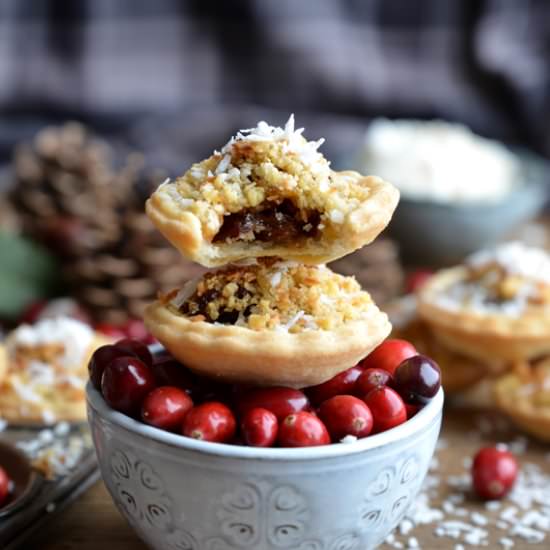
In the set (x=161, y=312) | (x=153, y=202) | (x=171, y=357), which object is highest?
(x=153, y=202)

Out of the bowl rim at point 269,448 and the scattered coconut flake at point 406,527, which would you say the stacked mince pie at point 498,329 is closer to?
the scattered coconut flake at point 406,527

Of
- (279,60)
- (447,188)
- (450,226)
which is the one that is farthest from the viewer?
(279,60)

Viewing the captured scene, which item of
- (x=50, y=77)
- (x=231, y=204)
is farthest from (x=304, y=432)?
(x=50, y=77)

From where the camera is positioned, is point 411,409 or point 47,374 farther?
point 47,374

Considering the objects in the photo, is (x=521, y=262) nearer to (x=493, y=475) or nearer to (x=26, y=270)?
(x=493, y=475)

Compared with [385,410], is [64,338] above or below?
below

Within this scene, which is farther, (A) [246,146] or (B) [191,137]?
(B) [191,137]

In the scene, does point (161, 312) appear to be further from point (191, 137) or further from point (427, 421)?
point (191, 137)

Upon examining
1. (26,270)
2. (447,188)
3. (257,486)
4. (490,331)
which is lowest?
(26,270)

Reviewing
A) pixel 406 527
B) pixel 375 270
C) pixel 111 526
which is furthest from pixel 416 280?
pixel 111 526
